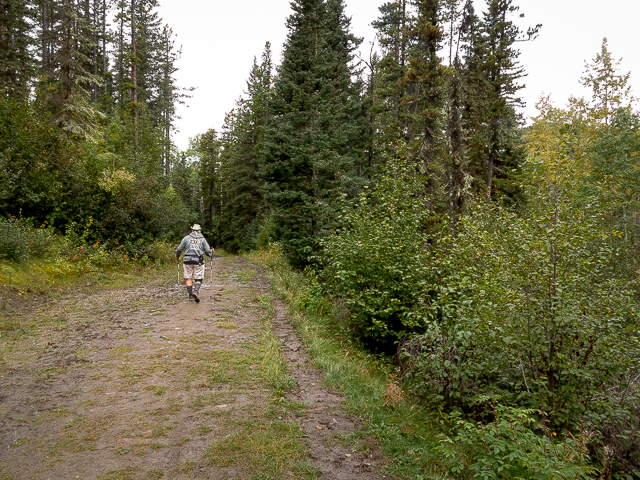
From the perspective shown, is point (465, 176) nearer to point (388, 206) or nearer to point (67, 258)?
point (388, 206)

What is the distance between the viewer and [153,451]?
3896 mm

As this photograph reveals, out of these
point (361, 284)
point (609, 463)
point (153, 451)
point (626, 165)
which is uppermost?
point (626, 165)

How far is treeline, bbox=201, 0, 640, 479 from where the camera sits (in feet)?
16.2

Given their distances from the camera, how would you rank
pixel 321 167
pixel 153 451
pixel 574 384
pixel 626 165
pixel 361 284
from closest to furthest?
pixel 153 451, pixel 574 384, pixel 361 284, pixel 321 167, pixel 626 165

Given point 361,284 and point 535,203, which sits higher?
point 535,203

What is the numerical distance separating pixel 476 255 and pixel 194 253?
769cm

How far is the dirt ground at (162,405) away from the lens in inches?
147

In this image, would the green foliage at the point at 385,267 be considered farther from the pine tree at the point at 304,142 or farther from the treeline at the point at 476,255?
the pine tree at the point at 304,142

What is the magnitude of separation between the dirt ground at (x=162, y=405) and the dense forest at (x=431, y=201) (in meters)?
1.64

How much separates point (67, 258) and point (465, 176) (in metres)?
16.3

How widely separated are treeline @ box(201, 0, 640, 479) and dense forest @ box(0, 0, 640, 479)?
5 centimetres

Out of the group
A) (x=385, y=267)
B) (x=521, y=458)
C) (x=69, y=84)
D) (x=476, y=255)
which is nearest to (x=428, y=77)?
(x=385, y=267)

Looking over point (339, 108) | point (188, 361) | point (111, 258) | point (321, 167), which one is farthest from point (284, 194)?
point (188, 361)

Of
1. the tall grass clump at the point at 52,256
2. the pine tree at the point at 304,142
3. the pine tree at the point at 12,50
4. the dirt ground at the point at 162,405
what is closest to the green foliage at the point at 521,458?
the dirt ground at the point at 162,405
